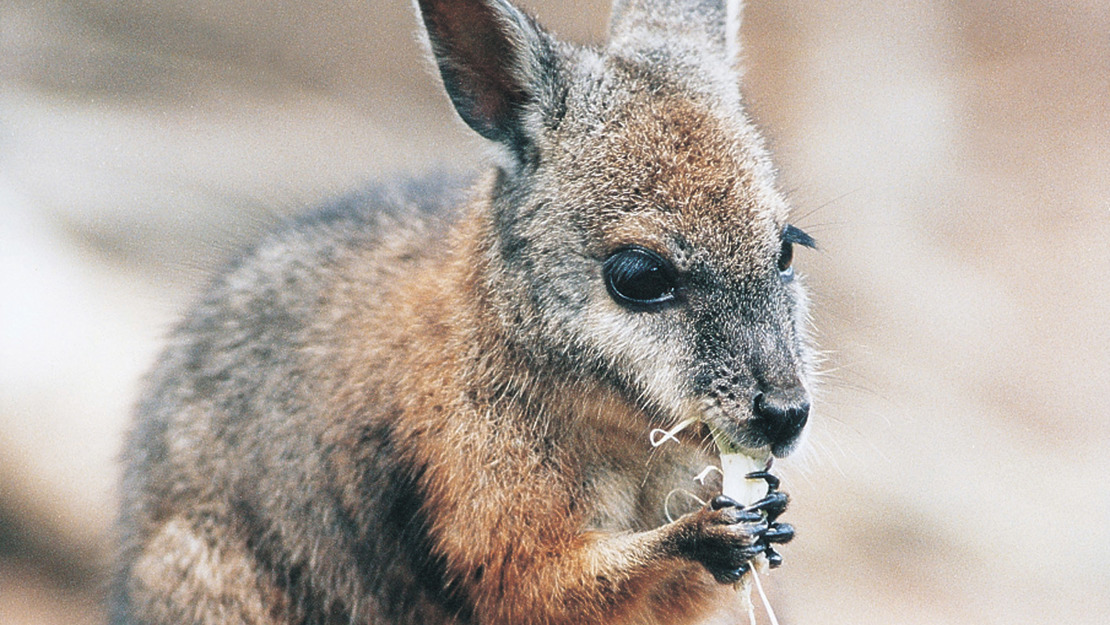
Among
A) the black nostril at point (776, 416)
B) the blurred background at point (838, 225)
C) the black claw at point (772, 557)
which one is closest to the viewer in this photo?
the black nostril at point (776, 416)

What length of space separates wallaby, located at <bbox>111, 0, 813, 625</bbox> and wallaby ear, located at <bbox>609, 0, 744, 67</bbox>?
0.01m

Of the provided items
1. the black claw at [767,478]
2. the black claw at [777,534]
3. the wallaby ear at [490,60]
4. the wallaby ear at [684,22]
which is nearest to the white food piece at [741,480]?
the black claw at [767,478]

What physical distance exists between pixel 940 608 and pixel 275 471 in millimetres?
4946

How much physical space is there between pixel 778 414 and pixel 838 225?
572 cm

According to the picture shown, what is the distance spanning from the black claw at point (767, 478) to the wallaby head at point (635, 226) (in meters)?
0.10

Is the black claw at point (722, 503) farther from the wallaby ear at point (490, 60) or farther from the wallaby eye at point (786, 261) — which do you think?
the wallaby ear at point (490, 60)

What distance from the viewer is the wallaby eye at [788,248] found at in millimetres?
3791

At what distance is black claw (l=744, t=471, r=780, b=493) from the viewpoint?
11.4 feet

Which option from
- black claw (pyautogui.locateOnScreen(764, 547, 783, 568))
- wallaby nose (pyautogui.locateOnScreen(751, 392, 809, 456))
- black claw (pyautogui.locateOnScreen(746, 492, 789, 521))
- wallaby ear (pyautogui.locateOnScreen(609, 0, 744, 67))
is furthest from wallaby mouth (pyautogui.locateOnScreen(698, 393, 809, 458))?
wallaby ear (pyautogui.locateOnScreen(609, 0, 744, 67))

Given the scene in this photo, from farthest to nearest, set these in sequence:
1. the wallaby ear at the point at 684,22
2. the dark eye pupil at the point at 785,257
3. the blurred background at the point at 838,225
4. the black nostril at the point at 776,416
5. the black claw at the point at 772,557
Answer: the blurred background at the point at 838,225 < the wallaby ear at the point at 684,22 < the dark eye pupil at the point at 785,257 < the black claw at the point at 772,557 < the black nostril at the point at 776,416

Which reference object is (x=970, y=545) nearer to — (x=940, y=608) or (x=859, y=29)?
(x=940, y=608)

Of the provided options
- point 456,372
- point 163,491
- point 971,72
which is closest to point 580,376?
point 456,372

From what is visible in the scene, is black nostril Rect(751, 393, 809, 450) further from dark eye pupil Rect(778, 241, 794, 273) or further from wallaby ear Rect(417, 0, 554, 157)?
wallaby ear Rect(417, 0, 554, 157)

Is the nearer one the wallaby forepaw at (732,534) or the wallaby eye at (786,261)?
the wallaby forepaw at (732,534)
